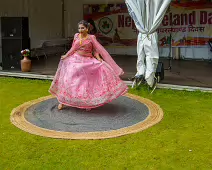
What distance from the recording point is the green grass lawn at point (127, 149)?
3625 millimetres

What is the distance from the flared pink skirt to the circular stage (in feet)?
0.83

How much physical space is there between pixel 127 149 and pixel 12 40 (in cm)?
605

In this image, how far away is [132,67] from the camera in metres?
9.56

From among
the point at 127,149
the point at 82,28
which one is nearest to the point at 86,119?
the point at 127,149

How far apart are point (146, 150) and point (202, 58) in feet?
25.6

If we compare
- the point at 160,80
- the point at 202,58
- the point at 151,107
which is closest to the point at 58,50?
the point at 202,58

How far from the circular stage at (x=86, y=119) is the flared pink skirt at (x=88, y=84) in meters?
0.25

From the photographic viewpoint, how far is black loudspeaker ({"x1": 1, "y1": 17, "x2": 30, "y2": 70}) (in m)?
9.01

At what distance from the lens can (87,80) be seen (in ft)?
16.7

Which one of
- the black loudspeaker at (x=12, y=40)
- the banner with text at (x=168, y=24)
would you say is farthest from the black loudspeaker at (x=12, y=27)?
the banner with text at (x=168, y=24)

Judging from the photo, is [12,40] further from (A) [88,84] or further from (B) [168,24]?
(B) [168,24]

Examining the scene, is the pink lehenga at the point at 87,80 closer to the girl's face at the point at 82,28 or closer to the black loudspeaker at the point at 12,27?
the girl's face at the point at 82,28

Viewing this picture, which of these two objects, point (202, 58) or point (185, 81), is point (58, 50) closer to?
point (202, 58)

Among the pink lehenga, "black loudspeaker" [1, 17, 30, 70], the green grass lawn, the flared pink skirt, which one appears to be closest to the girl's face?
the pink lehenga
